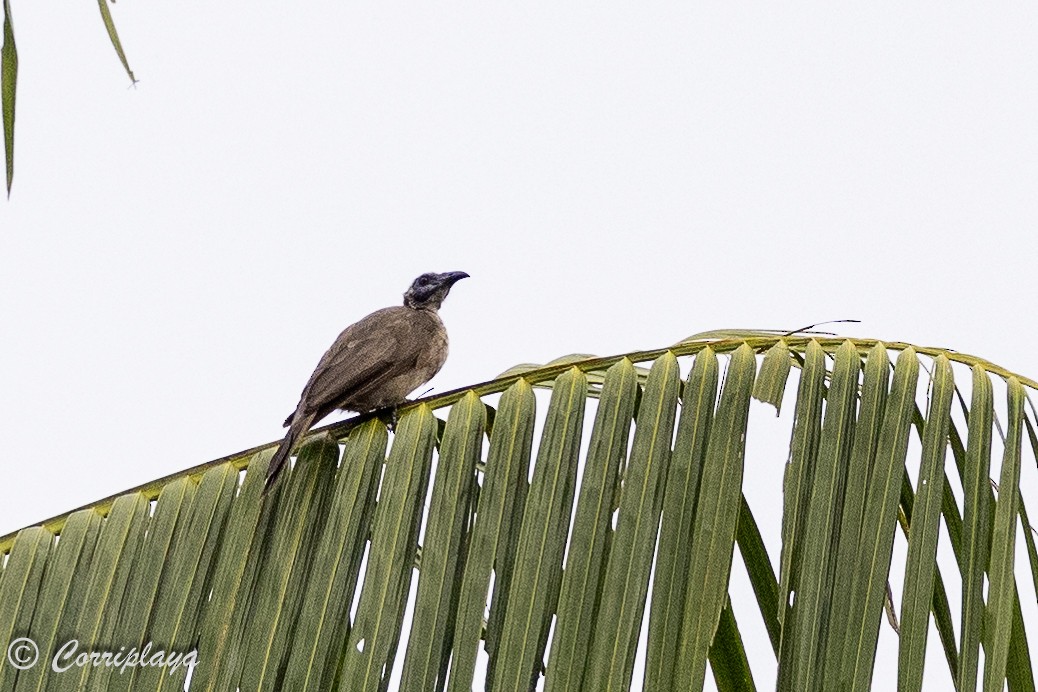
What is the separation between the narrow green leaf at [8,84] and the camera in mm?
2459

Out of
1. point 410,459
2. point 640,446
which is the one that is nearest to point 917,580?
point 640,446

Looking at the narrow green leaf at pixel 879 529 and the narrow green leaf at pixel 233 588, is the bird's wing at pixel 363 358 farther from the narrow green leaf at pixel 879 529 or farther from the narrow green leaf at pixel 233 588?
the narrow green leaf at pixel 879 529

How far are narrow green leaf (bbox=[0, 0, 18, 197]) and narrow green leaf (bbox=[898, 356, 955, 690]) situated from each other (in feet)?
6.71

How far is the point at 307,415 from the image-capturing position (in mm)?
4285

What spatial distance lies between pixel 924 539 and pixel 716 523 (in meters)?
0.46

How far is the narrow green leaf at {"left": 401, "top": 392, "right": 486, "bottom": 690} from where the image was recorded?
8.96 feet

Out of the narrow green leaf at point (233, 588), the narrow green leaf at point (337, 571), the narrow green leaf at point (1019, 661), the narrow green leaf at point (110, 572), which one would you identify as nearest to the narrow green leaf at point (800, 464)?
the narrow green leaf at point (1019, 661)

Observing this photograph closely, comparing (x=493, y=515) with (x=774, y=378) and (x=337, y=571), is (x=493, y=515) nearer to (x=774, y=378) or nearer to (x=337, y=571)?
(x=337, y=571)

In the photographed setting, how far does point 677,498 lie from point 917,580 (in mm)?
562

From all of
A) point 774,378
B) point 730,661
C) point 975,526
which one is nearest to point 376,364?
point 774,378

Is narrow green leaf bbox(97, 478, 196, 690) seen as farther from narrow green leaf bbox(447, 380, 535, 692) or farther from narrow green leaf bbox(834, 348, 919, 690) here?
narrow green leaf bbox(834, 348, 919, 690)

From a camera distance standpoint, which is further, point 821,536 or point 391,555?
point 391,555

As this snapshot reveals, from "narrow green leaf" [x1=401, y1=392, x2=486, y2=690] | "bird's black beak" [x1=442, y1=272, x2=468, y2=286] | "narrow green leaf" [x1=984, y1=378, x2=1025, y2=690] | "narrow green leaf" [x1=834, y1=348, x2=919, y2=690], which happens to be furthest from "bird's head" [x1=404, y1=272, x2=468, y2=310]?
"narrow green leaf" [x1=984, y1=378, x2=1025, y2=690]

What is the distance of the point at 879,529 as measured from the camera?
279 cm
